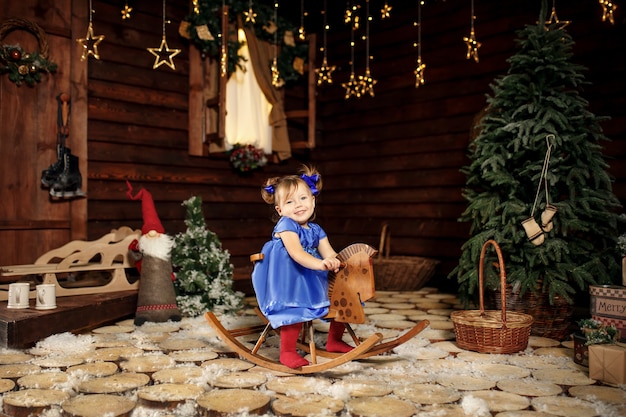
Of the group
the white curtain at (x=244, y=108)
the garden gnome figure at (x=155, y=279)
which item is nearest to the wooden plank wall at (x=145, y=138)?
the white curtain at (x=244, y=108)

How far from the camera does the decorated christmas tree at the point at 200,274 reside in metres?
3.85

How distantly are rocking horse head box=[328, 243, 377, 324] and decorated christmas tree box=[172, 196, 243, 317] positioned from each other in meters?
Answer: 1.44

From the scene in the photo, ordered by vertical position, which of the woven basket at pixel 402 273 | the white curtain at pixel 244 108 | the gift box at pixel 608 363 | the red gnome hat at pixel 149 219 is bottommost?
the gift box at pixel 608 363

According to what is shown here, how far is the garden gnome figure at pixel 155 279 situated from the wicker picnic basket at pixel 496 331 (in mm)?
1851

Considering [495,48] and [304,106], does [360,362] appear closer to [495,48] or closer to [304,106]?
[495,48]

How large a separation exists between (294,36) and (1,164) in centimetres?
304

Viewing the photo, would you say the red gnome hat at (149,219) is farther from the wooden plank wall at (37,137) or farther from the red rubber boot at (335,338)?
the red rubber boot at (335,338)

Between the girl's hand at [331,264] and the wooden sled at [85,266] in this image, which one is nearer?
the girl's hand at [331,264]

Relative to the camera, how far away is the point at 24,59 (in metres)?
4.14

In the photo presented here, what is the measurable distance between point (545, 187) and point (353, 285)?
138 cm

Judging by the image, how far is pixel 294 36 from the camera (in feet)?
18.9

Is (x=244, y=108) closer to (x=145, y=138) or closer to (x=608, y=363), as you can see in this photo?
(x=145, y=138)

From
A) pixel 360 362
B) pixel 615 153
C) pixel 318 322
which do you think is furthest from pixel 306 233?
pixel 615 153

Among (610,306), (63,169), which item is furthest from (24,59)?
(610,306)
